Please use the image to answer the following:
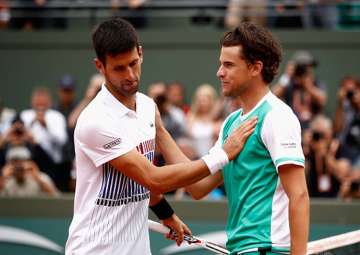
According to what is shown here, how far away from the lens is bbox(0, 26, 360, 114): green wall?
12609 millimetres

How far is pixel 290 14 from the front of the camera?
496 inches

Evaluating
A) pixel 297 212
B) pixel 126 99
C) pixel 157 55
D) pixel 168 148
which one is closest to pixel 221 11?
pixel 157 55

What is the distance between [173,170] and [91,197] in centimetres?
47

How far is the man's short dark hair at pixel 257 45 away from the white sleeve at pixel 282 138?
31 centimetres

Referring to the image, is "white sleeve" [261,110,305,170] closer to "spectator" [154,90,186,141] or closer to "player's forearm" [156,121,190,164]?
"player's forearm" [156,121,190,164]

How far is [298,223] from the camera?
454 cm

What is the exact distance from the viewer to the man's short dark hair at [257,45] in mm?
4879

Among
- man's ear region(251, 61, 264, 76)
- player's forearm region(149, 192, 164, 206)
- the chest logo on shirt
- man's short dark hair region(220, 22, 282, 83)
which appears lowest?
player's forearm region(149, 192, 164, 206)

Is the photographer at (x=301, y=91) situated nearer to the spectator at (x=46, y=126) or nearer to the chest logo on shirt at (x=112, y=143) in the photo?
the spectator at (x=46, y=126)

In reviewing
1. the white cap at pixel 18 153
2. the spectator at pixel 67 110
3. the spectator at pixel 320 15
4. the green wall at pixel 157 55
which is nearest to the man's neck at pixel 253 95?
the white cap at pixel 18 153

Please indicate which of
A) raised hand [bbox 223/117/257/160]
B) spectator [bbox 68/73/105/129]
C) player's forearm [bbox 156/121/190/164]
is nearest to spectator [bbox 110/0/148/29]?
spectator [bbox 68/73/105/129]

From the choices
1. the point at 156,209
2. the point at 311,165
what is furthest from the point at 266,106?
the point at 311,165

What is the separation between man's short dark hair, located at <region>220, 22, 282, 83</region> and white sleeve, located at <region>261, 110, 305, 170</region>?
0.31 metres

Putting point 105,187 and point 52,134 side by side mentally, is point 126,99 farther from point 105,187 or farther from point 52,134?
point 52,134
